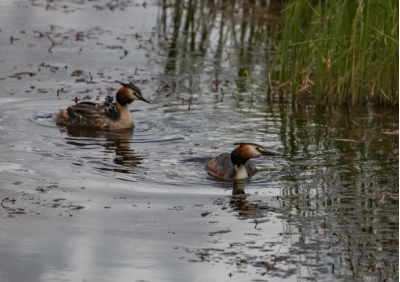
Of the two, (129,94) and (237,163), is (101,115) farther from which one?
(237,163)

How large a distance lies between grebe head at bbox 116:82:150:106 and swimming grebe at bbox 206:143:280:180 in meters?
3.27

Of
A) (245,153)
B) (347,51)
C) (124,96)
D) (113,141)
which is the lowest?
(113,141)

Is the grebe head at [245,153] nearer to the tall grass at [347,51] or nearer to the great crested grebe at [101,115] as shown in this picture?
the tall grass at [347,51]

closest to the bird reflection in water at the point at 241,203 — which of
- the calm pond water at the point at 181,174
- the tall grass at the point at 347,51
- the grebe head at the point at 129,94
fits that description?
the calm pond water at the point at 181,174

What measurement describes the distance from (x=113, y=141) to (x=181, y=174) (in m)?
2.39

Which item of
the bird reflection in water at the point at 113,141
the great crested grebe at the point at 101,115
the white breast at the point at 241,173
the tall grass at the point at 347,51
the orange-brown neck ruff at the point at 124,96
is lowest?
the bird reflection in water at the point at 113,141

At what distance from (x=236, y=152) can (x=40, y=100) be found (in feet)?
15.8

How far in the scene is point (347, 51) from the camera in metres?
14.3

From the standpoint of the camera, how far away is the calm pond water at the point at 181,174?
857cm

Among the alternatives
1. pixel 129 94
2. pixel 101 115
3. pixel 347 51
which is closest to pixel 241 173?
pixel 347 51

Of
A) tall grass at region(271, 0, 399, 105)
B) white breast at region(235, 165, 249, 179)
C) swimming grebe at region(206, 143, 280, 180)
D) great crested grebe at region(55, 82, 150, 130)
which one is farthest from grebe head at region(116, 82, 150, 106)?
white breast at region(235, 165, 249, 179)

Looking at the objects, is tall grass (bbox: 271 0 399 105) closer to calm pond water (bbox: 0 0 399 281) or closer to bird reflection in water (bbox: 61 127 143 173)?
calm pond water (bbox: 0 0 399 281)

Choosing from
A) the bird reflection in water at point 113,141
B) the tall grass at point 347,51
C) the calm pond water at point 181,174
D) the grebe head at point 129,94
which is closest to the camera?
the calm pond water at point 181,174

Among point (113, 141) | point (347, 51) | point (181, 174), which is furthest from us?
point (347, 51)
